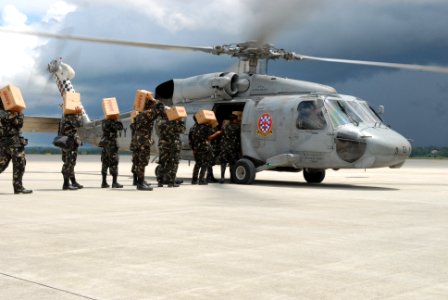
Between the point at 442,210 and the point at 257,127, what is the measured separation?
20.9ft

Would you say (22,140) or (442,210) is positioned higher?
(22,140)

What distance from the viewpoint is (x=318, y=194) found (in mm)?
12195

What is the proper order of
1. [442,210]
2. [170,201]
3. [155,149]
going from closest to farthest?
[442,210]
[170,201]
[155,149]

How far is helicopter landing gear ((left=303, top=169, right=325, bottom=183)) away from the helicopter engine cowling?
2817 mm

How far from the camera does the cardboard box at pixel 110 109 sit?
13.0 meters

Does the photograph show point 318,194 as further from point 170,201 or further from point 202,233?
point 202,233

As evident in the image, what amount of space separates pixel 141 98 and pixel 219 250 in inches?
312

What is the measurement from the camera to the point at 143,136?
42.2 feet

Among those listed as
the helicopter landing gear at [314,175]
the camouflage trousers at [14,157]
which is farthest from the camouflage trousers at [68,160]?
the helicopter landing gear at [314,175]

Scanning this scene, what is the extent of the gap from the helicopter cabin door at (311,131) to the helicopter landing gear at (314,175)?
215 cm

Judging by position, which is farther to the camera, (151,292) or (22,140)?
(22,140)

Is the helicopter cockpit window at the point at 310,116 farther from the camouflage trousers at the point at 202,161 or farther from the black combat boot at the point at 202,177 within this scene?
the black combat boot at the point at 202,177

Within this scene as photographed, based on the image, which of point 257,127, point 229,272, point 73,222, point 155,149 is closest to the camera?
point 229,272

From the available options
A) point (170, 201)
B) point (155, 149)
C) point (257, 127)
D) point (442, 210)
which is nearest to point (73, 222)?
point (170, 201)
